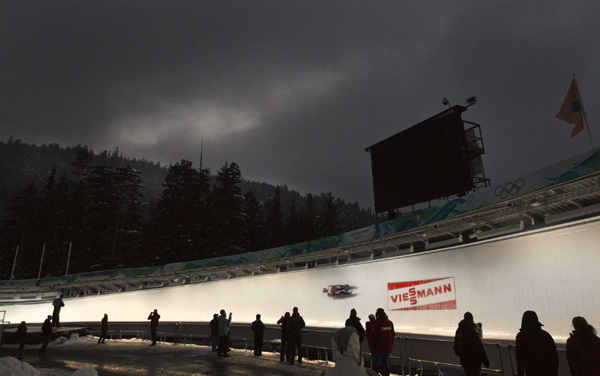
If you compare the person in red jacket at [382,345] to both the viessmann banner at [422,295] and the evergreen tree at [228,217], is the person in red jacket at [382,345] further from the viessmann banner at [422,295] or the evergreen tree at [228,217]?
the evergreen tree at [228,217]

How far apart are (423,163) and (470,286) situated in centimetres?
654

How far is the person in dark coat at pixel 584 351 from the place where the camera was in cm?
384

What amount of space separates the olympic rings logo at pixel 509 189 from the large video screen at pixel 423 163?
17.2 ft

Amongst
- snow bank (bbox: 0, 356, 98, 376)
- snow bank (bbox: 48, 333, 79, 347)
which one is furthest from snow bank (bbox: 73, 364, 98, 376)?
snow bank (bbox: 48, 333, 79, 347)

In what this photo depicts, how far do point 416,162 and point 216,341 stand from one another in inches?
405

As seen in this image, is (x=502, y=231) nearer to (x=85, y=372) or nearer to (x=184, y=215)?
(x=85, y=372)

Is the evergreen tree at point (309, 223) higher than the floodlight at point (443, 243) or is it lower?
higher

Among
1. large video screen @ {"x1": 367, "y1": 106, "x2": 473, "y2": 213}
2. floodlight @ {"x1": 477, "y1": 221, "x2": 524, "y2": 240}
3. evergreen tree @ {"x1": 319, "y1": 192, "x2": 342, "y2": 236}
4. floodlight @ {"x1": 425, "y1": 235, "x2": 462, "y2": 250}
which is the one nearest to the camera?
floodlight @ {"x1": 477, "y1": 221, "x2": 524, "y2": 240}

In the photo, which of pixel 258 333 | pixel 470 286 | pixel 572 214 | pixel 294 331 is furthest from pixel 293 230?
pixel 572 214

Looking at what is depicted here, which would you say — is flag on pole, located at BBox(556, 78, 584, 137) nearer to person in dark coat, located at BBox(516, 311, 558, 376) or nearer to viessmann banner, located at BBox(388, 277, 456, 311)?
viessmann banner, located at BBox(388, 277, 456, 311)

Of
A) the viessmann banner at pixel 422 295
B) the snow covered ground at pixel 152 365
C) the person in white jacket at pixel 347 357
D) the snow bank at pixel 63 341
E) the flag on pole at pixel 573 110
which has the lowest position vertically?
the snow covered ground at pixel 152 365

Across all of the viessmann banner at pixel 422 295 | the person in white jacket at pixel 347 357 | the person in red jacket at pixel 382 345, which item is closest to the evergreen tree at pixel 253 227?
the viessmann banner at pixel 422 295

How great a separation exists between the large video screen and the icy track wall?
13.6ft

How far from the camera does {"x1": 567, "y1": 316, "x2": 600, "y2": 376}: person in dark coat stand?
3.84 meters
